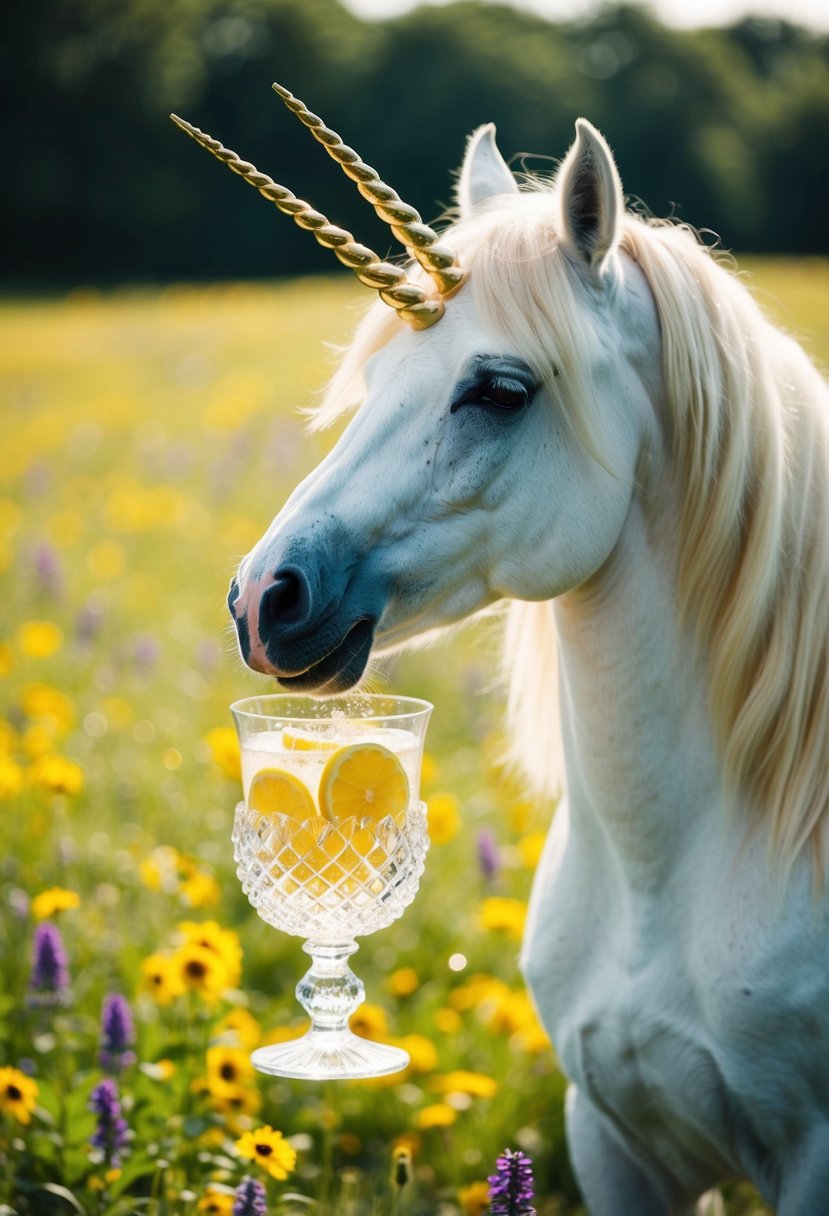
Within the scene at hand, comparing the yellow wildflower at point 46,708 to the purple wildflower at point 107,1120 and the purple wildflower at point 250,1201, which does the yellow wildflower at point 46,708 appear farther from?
the purple wildflower at point 250,1201

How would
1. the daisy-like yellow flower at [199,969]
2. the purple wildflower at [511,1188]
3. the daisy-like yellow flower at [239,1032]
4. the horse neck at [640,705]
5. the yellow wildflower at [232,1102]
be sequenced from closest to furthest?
1. the purple wildflower at [511,1188]
2. the horse neck at [640,705]
3. the daisy-like yellow flower at [199,969]
4. the yellow wildflower at [232,1102]
5. the daisy-like yellow flower at [239,1032]

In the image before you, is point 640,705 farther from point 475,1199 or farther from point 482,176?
point 475,1199

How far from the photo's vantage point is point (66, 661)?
6.12 m

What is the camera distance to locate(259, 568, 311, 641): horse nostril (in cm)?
171

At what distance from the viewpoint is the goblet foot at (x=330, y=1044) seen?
196 centimetres

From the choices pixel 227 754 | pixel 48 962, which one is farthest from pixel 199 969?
pixel 227 754

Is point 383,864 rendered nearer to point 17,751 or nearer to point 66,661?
point 17,751

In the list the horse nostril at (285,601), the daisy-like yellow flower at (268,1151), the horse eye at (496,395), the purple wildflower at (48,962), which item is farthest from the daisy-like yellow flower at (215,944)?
the horse eye at (496,395)

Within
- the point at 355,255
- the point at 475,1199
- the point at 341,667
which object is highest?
the point at 355,255

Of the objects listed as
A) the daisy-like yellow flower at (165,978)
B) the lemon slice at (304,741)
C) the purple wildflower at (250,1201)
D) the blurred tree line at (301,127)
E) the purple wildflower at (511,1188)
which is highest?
the blurred tree line at (301,127)

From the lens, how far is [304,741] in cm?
202

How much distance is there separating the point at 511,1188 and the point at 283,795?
0.71 meters

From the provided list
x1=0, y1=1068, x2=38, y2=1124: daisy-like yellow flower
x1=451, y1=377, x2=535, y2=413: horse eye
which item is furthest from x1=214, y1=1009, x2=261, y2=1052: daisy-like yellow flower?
x1=451, y1=377, x2=535, y2=413: horse eye

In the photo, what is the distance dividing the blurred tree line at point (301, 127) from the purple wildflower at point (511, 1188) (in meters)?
35.0
